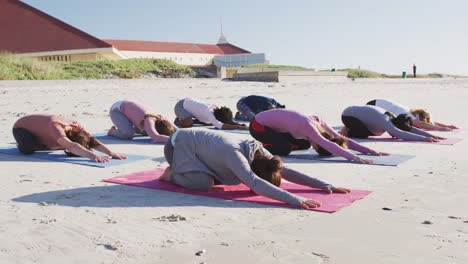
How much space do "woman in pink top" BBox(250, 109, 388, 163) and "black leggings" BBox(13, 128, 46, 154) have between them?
291 cm

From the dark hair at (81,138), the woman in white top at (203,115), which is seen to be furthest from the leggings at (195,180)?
the woman in white top at (203,115)

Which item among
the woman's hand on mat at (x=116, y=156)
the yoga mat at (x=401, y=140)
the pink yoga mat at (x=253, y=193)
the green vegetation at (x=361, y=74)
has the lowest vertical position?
the yoga mat at (x=401, y=140)

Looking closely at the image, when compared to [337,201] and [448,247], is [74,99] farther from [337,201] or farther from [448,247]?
[448,247]

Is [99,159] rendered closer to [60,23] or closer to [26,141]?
[26,141]

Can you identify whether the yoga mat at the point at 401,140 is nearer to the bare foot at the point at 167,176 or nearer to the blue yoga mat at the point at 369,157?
the blue yoga mat at the point at 369,157

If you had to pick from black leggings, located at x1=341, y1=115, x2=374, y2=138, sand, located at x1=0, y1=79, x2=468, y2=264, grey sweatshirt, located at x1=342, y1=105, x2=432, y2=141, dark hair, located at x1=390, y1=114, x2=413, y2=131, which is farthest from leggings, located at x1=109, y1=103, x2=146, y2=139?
dark hair, located at x1=390, y1=114, x2=413, y2=131

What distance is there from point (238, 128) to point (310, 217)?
575 centimetres

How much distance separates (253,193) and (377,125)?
429 cm

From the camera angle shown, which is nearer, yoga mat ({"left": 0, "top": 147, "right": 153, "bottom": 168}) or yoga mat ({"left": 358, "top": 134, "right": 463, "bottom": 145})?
yoga mat ({"left": 0, "top": 147, "right": 153, "bottom": 168})

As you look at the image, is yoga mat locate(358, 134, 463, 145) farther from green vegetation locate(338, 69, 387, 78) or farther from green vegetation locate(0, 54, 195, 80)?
green vegetation locate(338, 69, 387, 78)

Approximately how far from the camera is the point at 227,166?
4836 millimetres

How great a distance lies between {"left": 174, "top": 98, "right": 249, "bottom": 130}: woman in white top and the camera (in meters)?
10.1

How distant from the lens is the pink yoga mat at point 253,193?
15.6ft

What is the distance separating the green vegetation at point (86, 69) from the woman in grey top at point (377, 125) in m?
18.1
